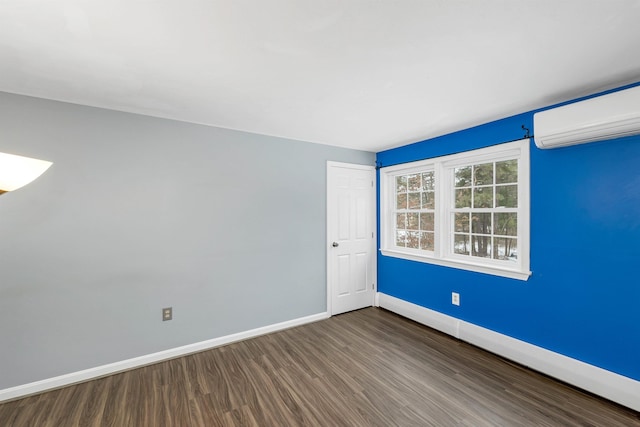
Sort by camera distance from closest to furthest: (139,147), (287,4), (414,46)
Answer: (287,4) → (414,46) → (139,147)

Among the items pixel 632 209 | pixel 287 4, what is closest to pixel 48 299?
pixel 287 4

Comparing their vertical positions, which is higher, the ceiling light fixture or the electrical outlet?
the ceiling light fixture

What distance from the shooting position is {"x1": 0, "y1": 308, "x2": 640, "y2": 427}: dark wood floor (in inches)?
73.5

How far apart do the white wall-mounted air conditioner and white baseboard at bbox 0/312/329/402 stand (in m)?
3.15

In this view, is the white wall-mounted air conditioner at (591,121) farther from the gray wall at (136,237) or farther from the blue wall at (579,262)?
the gray wall at (136,237)

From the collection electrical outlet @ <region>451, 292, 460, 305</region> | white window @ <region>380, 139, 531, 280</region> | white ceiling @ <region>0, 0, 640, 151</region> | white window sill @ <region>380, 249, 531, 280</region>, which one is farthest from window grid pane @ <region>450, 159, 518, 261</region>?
white ceiling @ <region>0, 0, 640, 151</region>

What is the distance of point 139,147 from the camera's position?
2531 millimetres

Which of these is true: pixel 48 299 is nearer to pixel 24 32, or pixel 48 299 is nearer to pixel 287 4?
pixel 24 32

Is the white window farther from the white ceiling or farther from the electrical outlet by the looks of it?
the white ceiling

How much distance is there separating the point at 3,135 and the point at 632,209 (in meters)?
4.75

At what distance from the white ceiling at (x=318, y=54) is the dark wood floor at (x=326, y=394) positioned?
2342 mm

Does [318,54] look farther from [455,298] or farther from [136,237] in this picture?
[455,298]

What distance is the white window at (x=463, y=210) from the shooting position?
2.64 metres

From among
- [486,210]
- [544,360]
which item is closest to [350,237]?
[486,210]
